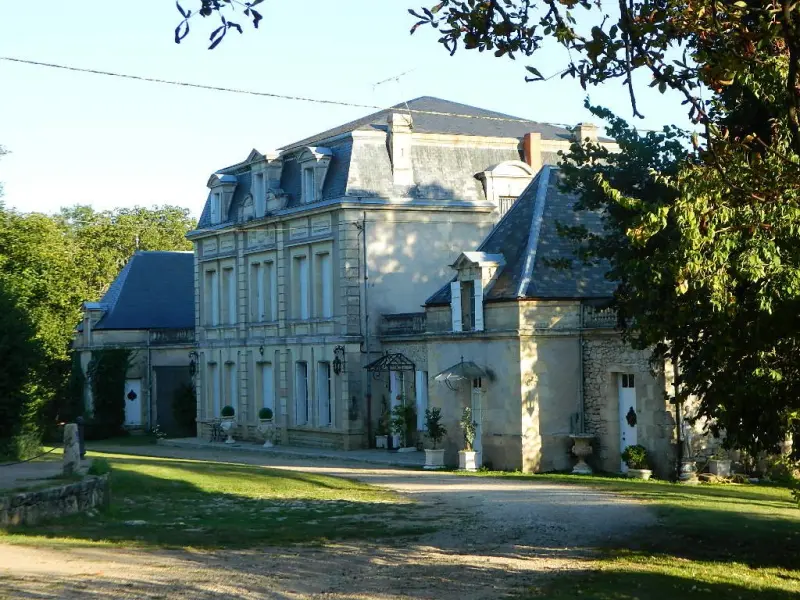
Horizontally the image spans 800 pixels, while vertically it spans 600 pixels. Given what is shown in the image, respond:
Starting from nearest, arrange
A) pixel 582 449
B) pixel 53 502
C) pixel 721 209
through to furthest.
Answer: pixel 721 209 → pixel 53 502 → pixel 582 449

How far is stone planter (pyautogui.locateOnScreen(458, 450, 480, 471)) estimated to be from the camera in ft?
92.3

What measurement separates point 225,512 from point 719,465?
35.3 feet

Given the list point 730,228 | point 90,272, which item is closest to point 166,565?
point 730,228

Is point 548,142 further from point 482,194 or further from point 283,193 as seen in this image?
point 283,193

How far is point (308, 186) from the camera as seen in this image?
37406 mm

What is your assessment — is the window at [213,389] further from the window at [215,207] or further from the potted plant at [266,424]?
the window at [215,207]

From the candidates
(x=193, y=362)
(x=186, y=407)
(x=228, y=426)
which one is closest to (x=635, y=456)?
(x=228, y=426)

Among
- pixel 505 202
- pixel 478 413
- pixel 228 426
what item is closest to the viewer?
pixel 478 413

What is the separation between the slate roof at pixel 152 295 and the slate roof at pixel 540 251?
22.2 meters

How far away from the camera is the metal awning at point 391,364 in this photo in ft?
113

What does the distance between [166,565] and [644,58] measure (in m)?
7.99

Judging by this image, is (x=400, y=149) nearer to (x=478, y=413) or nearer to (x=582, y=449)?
(x=478, y=413)

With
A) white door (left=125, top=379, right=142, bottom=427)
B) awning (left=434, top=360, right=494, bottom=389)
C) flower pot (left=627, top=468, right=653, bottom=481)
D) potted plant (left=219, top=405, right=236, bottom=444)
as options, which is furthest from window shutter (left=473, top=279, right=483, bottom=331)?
white door (left=125, top=379, right=142, bottom=427)

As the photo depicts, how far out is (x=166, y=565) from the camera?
13805mm
